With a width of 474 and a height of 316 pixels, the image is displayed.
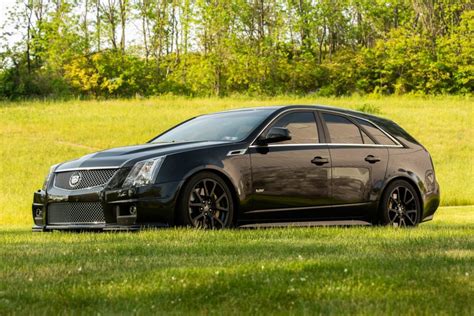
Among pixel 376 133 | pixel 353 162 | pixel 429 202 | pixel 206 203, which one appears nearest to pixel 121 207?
pixel 206 203

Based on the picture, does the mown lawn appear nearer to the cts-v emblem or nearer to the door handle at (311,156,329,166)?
the cts-v emblem

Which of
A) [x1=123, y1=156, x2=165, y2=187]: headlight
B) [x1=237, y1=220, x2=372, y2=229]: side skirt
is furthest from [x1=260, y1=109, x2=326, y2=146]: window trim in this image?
[x1=123, y1=156, x2=165, y2=187]: headlight

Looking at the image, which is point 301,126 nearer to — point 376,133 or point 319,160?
point 319,160

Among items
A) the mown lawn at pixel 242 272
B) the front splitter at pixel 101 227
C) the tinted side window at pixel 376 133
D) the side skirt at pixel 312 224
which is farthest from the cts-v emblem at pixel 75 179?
the tinted side window at pixel 376 133

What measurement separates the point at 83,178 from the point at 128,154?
599mm

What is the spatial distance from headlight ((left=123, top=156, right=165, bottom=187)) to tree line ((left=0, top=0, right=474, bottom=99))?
5586 cm

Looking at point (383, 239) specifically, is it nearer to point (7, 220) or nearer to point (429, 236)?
point (429, 236)

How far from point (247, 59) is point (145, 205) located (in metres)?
60.1

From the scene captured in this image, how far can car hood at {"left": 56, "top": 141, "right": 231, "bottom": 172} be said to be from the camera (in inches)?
412

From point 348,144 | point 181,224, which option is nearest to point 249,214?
point 181,224

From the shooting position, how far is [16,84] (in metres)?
65.1

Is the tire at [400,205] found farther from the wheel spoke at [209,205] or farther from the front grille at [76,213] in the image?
the front grille at [76,213]

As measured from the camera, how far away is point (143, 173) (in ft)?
33.8

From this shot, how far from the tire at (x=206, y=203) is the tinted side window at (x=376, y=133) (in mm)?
2607
